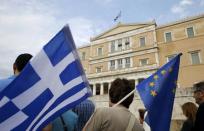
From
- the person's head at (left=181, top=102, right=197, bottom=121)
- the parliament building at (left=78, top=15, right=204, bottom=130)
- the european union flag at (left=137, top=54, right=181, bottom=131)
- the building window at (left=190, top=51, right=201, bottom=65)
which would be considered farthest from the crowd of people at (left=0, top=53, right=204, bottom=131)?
the building window at (left=190, top=51, right=201, bottom=65)

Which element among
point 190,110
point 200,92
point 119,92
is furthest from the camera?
point 190,110

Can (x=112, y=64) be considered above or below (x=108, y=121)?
above

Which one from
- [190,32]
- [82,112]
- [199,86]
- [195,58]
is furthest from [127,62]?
[82,112]

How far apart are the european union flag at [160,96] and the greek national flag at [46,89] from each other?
1651mm

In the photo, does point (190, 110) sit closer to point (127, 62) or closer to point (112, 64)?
point (127, 62)

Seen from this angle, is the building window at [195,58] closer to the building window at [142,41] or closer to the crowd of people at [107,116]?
the building window at [142,41]

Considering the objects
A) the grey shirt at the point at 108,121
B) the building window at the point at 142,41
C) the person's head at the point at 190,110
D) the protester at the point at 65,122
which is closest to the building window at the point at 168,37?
the building window at the point at 142,41

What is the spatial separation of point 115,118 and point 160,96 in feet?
4.88

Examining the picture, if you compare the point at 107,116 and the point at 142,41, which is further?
the point at 142,41

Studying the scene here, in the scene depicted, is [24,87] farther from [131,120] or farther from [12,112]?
[131,120]

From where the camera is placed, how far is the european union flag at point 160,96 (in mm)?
3014

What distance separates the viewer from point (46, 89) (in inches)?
62.2

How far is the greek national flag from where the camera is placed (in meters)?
1.47

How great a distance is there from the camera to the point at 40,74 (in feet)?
5.20
